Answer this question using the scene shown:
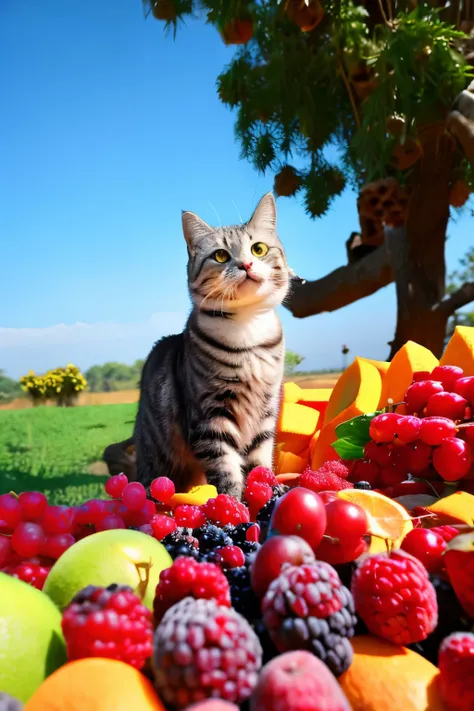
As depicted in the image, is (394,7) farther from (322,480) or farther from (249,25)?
(322,480)

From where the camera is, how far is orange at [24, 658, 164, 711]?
1.37ft

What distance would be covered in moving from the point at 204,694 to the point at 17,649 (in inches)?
7.3

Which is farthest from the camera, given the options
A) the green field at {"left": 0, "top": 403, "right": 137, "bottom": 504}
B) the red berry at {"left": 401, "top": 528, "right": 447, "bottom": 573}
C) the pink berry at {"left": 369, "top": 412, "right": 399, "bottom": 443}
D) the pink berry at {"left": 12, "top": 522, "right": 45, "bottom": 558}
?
the green field at {"left": 0, "top": 403, "right": 137, "bottom": 504}

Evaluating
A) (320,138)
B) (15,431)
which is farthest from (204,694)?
(320,138)

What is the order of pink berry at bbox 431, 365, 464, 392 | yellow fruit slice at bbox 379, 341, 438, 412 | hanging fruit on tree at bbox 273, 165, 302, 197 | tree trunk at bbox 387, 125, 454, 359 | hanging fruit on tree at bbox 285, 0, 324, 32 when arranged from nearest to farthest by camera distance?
pink berry at bbox 431, 365, 464, 392, yellow fruit slice at bbox 379, 341, 438, 412, hanging fruit on tree at bbox 285, 0, 324, 32, tree trunk at bbox 387, 125, 454, 359, hanging fruit on tree at bbox 273, 165, 302, 197

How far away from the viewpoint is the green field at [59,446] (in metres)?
2.90

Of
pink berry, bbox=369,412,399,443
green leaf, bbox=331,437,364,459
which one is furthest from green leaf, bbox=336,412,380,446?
pink berry, bbox=369,412,399,443

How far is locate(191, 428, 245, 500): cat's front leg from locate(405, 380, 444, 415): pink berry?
2.00 ft

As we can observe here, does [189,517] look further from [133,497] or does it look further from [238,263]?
[238,263]

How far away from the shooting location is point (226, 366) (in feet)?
5.60

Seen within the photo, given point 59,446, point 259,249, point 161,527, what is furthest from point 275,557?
point 59,446

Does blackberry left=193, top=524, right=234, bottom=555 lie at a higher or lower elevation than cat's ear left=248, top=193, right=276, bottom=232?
lower

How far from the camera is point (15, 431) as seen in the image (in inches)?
157

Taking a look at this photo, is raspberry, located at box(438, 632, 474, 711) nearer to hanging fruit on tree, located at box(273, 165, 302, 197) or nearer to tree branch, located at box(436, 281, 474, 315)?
tree branch, located at box(436, 281, 474, 315)
